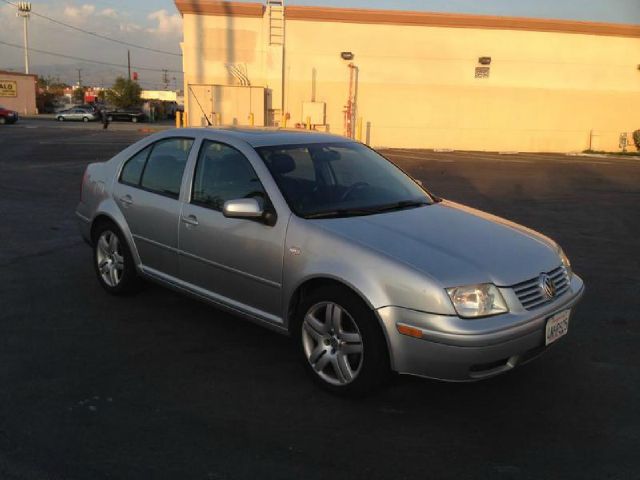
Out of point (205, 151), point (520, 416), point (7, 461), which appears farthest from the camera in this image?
point (205, 151)

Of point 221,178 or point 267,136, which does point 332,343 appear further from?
point 267,136

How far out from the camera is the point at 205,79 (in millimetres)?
24500

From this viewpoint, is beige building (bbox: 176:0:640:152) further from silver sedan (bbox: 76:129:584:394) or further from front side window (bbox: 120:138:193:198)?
silver sedan (bbox: 76:129:584:394)

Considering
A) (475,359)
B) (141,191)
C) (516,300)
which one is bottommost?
(475,359)

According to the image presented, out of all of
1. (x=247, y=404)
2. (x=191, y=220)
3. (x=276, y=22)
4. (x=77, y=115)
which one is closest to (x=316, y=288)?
(x=247, y=404)

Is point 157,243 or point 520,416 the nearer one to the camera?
point 520,416

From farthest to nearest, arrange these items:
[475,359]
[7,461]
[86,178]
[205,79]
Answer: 1. [205,79]
2. [86,178]
3. [475,359]
4. [7,461]

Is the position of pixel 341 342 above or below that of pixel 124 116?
below

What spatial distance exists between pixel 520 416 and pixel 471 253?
3.18 ft

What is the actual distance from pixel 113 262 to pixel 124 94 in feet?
248

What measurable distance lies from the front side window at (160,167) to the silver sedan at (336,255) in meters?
0.01

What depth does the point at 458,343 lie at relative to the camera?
3.17 m

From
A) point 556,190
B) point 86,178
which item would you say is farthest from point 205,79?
point 86,178

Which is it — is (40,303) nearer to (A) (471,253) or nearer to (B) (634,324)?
(A) (471,253)
